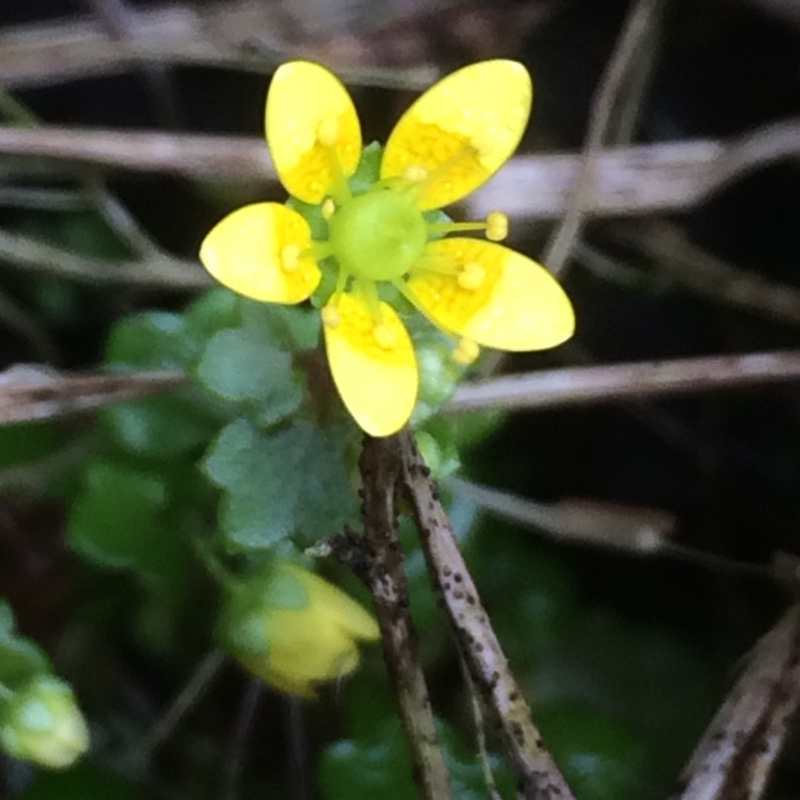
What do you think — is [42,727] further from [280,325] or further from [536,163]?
[536,163]

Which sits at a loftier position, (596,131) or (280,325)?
(596,131)

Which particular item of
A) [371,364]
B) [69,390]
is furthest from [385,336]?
[69,390]

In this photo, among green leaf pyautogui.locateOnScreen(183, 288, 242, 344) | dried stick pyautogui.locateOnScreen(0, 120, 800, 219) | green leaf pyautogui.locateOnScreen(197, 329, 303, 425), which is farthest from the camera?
dried stick pyautogui.locateOnScreen(0, 120, 800, 219)

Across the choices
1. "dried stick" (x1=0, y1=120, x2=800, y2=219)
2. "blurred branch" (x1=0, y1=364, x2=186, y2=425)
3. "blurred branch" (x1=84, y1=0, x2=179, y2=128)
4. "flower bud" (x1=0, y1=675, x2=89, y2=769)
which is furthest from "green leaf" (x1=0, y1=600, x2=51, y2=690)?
"blurred branch" (x1=84, y1=0, x2=179, y2=128)

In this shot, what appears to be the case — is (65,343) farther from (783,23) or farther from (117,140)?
(783,23)

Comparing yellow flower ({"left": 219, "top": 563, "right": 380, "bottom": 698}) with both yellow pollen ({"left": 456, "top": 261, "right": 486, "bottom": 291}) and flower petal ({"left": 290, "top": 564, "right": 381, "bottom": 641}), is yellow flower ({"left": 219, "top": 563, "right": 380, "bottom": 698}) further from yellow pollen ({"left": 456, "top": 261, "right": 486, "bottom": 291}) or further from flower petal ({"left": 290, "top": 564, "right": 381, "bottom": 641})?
yellow pollen ({"left": 456, "top": 261, "right": 486, "bottom": 291})
